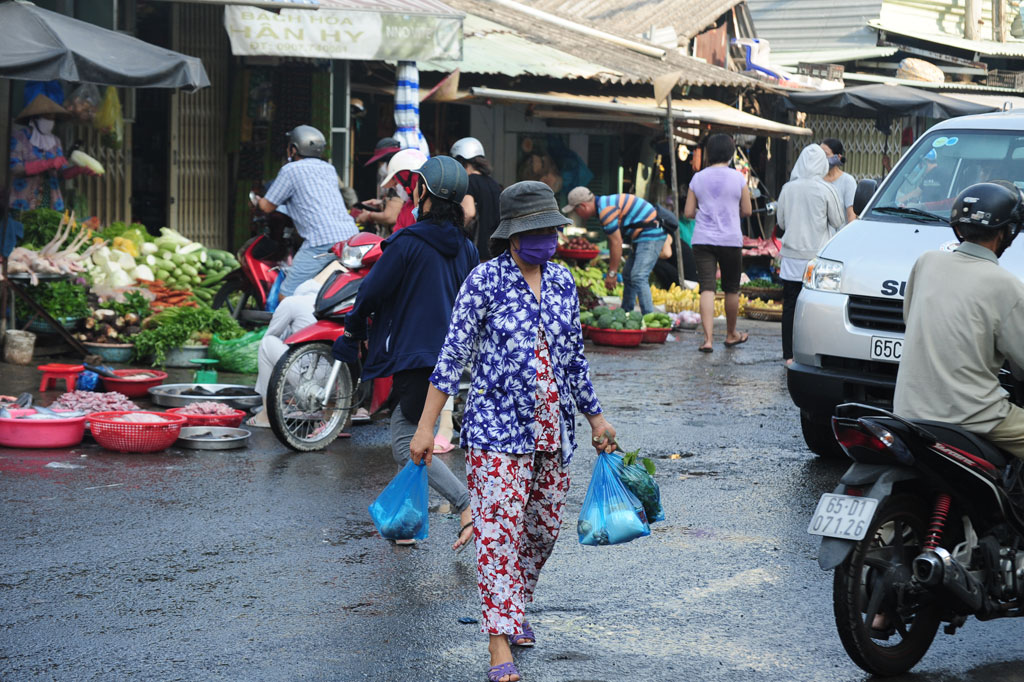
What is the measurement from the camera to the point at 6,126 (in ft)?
39.6

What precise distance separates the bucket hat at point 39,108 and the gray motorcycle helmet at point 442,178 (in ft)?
23.8

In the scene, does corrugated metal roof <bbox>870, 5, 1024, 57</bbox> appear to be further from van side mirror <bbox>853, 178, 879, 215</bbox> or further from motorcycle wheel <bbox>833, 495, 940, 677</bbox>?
motorcycle wheel <bbox>833, 495, 940, 677</bbox>

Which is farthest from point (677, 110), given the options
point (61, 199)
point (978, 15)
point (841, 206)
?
point (978, 15)

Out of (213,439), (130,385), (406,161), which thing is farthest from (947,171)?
(130,385)

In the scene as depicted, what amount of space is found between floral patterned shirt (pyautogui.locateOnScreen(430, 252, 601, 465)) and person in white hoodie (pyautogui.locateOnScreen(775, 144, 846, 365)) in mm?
7354

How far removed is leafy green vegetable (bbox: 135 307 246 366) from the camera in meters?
11.1

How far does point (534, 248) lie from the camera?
4883 mm

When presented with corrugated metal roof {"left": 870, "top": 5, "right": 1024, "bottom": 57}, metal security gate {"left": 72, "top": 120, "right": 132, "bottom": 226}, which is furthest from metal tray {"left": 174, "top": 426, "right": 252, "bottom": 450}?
corrugated metal roof {"left": 870, "top": 5, "right": 1024, "bottom": 57}

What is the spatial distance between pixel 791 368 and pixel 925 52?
21961 millimetres

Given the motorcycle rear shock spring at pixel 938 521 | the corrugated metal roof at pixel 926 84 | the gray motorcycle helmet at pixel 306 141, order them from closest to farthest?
the motorcycle rear shock spring at pixel 938 521
the gray motorcycle helmet at pixel 306 141
the corrugated metal roof at pixel 926 84

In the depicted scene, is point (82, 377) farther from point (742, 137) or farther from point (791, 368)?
point (742, 137)

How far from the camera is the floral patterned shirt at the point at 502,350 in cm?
485

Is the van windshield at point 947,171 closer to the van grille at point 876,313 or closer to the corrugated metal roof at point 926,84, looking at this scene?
the van grille at point 876,313

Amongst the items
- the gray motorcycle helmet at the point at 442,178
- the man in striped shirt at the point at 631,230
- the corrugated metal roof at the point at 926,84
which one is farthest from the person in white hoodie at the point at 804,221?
the corrugated metal roof at the point at 926,84
